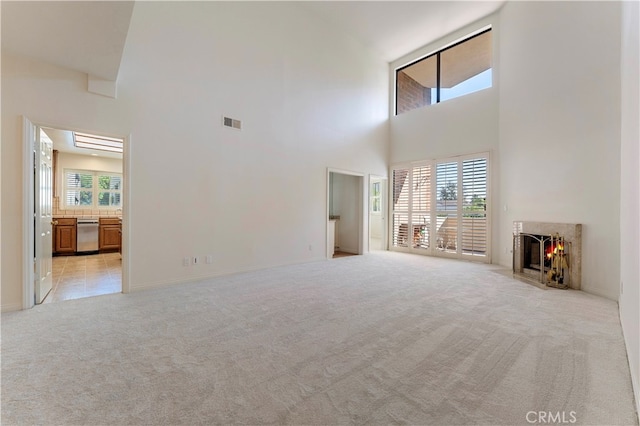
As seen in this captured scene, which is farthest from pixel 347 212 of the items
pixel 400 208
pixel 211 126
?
pixel 211 126

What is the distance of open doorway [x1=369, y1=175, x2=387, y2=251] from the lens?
8234 millimetres

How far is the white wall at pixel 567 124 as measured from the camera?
3.75 metres

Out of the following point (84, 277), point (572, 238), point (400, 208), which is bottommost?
point (84, 277)

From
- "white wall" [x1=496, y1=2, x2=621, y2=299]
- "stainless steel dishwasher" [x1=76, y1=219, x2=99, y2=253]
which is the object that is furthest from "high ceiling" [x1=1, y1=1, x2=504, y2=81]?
"stainless steel dishwasher" [x1=76, y1=219, x2=99, y2=253]

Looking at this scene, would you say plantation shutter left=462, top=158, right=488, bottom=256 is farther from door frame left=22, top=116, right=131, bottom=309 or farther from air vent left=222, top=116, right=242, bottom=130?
door frame left=22, top=116, right=131, bottom=309

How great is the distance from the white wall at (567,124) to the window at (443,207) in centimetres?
57

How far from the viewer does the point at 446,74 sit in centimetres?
720

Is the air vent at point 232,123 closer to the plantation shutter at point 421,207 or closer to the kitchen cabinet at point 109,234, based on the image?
the plantation shutter at point 421,207

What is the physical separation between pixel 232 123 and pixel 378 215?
5.06 metres

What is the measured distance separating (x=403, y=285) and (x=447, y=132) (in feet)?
14.8

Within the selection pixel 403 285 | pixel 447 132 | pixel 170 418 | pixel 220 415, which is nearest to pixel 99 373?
pixel 170 418

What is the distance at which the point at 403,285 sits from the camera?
4262 millimetres

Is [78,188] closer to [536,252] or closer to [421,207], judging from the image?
[421,207]

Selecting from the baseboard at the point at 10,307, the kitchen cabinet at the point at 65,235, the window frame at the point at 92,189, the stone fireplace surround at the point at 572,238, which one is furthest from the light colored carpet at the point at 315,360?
the window frame at the point at 92,189
